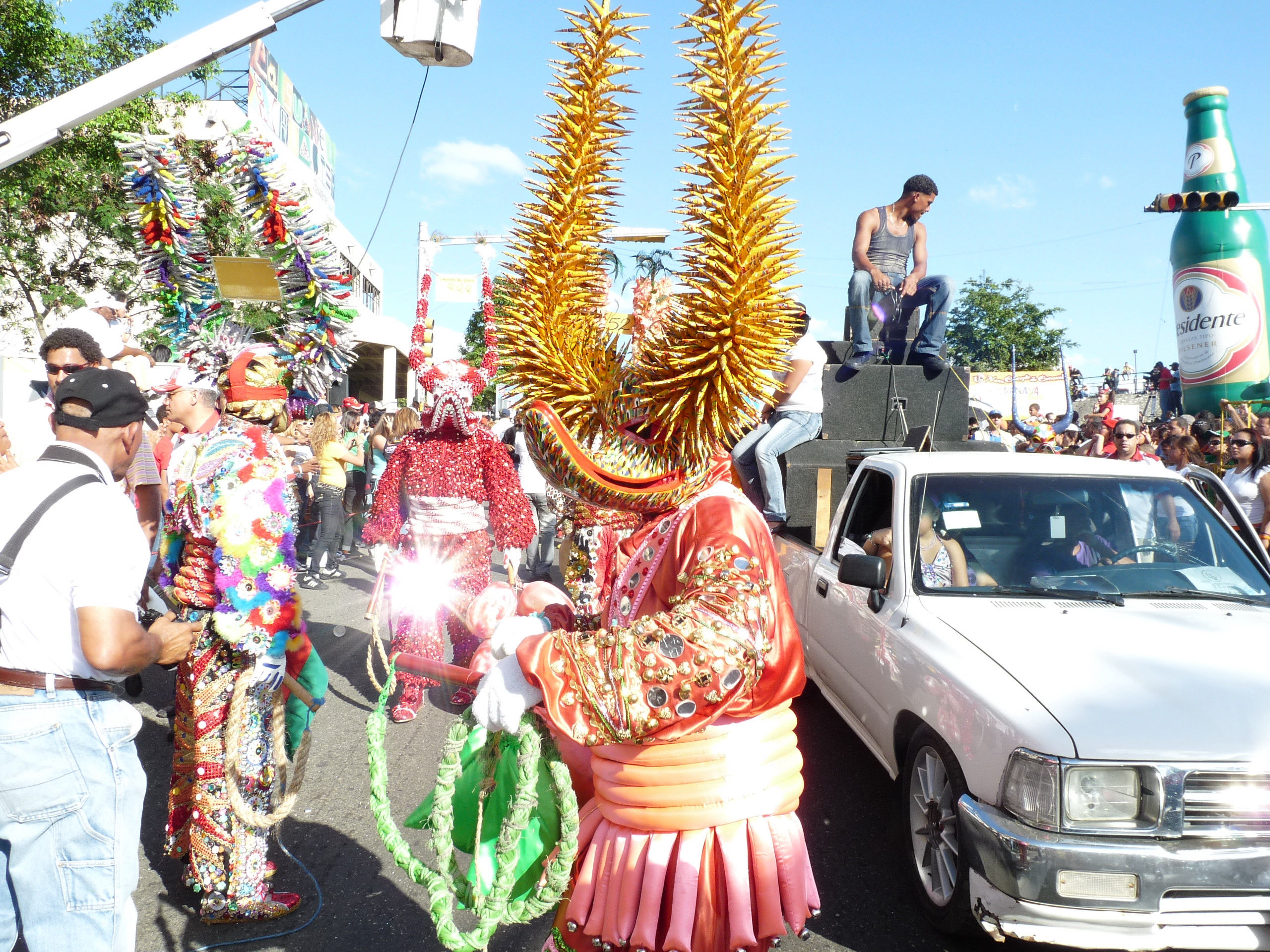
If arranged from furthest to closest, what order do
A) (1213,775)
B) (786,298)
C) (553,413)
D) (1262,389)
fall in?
(1262,389) < (1213,775) < (553,413) < (786,298)

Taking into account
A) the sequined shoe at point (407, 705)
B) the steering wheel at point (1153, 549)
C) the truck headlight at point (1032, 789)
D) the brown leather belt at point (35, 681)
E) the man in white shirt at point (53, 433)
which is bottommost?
the sequined shoe at point (407, 705)

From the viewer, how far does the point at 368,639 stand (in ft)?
24.2

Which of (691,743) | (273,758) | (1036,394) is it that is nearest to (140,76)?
(273,758)

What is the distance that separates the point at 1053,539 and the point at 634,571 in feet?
9.73

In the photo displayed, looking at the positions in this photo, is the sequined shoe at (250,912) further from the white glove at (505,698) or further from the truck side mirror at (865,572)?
the truck side mirror at (865,572)

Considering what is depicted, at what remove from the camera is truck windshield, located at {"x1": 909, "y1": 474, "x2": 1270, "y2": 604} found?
359cm

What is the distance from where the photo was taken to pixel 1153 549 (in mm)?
3775

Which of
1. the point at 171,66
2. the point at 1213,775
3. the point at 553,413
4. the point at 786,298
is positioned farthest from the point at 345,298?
the point at 171,66

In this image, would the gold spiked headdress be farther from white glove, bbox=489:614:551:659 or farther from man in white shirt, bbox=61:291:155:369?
man in white shirt, bbox=61:291:155:369

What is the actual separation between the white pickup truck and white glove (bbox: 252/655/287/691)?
2400mm

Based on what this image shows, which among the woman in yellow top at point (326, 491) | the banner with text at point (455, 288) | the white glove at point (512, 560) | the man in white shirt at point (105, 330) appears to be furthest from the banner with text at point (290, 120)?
the white glove at point (512, 560)

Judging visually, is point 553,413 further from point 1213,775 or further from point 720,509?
point 1213,775

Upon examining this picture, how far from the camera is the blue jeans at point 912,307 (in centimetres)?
707

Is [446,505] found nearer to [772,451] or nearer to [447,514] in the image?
[447,514]
